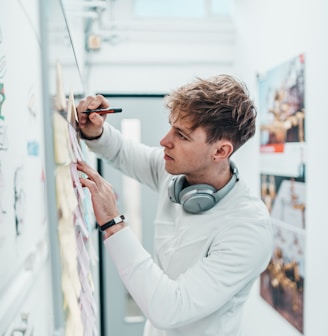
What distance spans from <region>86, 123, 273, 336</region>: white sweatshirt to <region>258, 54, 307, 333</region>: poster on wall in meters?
0.97

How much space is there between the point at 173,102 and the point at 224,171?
238mm

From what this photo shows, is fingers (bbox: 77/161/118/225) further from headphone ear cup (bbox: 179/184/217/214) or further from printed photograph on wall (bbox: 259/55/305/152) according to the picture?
printed photograph on wall (bbox: 259/55/305/152)

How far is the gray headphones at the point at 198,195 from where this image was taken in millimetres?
1020

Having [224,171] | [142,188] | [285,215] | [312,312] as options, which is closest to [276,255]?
[285,215]

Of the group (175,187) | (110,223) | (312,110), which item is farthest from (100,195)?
(312,110)

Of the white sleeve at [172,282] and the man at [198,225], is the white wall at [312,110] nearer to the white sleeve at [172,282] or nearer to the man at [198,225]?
the man at [198,225]

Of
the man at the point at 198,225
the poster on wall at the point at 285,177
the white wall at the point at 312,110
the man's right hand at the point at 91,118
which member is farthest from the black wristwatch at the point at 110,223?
the poster on wall at the point at 285,177

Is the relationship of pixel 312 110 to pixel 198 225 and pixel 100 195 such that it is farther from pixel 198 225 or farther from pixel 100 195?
pixel 100 195

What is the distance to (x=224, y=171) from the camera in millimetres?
1104

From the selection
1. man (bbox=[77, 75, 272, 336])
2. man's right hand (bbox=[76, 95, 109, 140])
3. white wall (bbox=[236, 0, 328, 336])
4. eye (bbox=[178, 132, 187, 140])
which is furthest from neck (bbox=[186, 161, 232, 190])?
white wall (bbox=[236, 0, 328, 336])

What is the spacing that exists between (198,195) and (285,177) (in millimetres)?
1223

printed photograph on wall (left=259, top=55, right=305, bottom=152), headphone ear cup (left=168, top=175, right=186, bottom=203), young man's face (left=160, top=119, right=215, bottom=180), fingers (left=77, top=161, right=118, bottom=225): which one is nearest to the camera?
fingers (left=77, top=161, right=118, bottom=225)

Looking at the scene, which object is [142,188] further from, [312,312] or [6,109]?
[6,109]

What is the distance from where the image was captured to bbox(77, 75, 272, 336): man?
0.88 m
